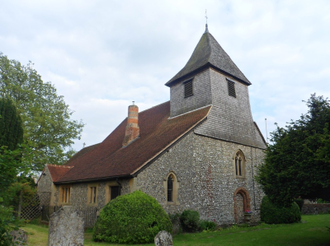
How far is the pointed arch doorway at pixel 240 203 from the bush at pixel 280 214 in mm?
1216

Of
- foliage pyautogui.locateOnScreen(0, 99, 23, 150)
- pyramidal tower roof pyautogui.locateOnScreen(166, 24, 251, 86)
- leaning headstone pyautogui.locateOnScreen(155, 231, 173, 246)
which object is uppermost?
pyramidal tower roof pyautogui.locateOnScreen(166, 24, 251, 86)

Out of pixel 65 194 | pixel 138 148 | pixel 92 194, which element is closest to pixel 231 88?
pixel 138 148

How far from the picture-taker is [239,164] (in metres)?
19.6

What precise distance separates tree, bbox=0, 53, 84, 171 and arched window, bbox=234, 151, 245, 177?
16139 mm

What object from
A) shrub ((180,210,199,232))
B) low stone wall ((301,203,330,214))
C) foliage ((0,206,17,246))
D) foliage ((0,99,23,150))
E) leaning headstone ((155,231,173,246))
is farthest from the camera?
low stone wall ((301,203,330,214))

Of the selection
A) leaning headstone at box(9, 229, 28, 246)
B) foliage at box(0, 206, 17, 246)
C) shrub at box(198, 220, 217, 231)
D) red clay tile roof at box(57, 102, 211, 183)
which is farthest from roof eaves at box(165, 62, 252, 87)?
foliage at box(0, 206, 17, 246)

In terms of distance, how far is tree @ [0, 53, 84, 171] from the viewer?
24.0 metres

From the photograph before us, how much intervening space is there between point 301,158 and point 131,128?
44.2ft

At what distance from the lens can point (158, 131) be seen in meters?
19.4

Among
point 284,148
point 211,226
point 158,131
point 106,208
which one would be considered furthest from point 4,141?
point 284,148

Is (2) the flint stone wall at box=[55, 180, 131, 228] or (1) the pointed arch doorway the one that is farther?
(1) the pointed arch doorway

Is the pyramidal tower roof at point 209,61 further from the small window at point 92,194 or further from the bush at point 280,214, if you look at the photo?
the small window at point 92,194

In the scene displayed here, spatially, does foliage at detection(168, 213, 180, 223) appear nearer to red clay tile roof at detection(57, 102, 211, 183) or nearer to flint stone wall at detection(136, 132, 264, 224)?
flint stone wall at detection(136, 132, 264, 224)

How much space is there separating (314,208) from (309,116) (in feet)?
72.5
